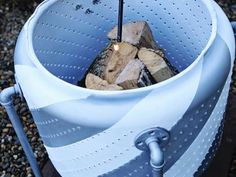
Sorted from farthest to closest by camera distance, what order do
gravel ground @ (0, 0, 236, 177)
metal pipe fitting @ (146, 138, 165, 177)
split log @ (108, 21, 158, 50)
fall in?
gravel ground @ (0, 0, 236, 177) → split log @ (108, 21, 158, 50) → metal pipe fitting @ (146, 138, 165, 177)

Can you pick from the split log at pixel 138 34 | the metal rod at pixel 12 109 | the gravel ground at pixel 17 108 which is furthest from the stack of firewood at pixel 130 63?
the gravel ground at pixel 17 108

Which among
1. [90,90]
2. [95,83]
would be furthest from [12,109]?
[90,90]

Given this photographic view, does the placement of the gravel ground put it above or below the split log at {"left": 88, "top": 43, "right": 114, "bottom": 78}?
below

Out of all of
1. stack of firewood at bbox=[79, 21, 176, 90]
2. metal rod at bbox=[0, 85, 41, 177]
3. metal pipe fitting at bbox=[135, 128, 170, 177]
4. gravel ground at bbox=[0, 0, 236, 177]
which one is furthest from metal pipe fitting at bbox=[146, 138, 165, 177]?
gravel ground at bbox=[0, 0, 236, 177]

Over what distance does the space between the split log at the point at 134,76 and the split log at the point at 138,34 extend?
0.10m

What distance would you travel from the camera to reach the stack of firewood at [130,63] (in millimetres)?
1144

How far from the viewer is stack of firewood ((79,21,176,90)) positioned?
45.0 inches

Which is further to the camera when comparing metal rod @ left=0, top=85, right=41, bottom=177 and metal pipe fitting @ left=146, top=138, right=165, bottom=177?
metal rod @ left=0, top=85, right=41, bottom=177

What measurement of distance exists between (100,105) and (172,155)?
0.74 ft

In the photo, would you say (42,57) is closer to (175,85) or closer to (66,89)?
(66,89)

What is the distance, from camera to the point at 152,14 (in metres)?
1.30

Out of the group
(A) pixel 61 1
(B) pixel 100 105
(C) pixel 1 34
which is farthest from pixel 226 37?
(C) pixel 1 34

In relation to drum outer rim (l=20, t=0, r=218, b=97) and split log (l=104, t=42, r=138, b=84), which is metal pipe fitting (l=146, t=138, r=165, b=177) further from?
split log (l=104, t=42, r=138, b=84)

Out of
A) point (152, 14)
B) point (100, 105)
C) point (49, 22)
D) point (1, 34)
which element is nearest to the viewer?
point (100, 105)
